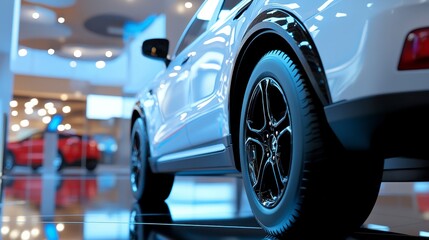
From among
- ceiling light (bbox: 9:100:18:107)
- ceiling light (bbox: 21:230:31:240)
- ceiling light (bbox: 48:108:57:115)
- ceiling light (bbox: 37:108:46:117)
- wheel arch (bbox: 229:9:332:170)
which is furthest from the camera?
ceiling light (bbox: 48:108:57:115)

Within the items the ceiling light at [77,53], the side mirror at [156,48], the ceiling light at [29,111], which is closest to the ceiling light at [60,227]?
the side mirror at [156,48]

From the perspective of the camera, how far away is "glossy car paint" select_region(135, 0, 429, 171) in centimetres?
112

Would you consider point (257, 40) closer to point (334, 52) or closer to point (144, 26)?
point (334, 52)

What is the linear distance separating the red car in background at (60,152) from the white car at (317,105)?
37.8ft

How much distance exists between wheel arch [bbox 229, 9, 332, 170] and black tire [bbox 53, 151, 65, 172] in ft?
38.1

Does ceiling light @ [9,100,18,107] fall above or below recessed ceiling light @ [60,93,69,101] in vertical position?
below

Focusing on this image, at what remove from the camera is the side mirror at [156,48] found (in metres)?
3.16

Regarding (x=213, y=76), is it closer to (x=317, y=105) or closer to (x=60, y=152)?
(x=317, y=105)

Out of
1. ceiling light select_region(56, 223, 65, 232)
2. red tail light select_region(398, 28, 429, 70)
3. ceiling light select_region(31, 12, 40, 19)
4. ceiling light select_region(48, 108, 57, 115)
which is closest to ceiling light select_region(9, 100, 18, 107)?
ceiling light select_region(48, 108, 57, 115)

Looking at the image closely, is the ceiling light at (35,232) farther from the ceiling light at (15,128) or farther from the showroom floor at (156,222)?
the ceiling light at (15,128)

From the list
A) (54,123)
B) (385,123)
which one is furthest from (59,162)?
(385,123)

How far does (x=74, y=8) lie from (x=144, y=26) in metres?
1.97

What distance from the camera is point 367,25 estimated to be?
1.16m

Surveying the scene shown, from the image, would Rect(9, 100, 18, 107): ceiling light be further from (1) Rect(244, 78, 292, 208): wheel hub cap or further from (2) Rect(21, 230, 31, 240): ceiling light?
(1) Rect(244, 78, 292, 208): wheel hub cap
